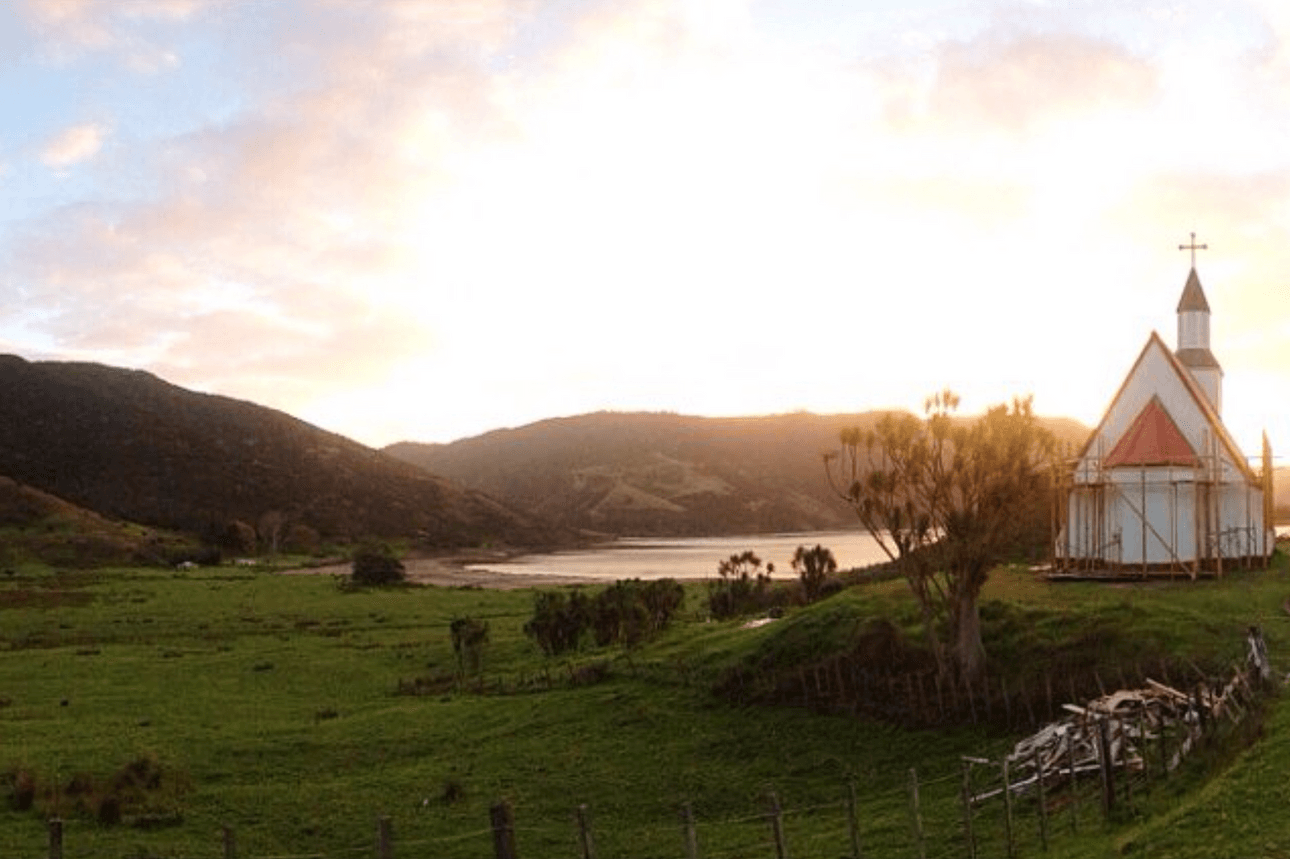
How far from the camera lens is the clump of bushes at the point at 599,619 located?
2116 inches

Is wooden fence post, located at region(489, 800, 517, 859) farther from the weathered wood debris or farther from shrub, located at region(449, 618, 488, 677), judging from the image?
shrub, located at region(449, 618, 488, 677)

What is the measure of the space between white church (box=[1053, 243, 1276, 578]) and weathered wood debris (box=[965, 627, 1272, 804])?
2364 centimetres

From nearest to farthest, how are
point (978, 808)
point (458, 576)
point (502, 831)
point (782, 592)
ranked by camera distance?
1. point (502, 831)
2. point (978, 808)
3. point (782, 592)
4. point (458, 576)

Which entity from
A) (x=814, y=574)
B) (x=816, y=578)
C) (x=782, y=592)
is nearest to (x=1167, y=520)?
(x=816, y=578)

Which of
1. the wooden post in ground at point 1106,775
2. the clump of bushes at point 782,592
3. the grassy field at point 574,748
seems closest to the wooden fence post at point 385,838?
the grassy field at point 574,748

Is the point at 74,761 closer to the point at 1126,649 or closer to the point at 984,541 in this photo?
the point at 984,541

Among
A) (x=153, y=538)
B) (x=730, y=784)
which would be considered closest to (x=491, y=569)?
(x=153, y=538)

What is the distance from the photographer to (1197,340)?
2343 inches

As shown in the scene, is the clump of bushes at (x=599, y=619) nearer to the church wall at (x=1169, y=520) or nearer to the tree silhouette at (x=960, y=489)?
the tree silhouette at (x=960, y=489)

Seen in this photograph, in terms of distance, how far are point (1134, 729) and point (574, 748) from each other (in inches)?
598

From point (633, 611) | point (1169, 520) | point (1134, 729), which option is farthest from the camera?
point (633, 611)

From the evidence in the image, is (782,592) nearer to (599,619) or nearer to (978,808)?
(599,619)

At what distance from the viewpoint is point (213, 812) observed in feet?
92.3

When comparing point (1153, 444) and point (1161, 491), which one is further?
point (1153, 444)
